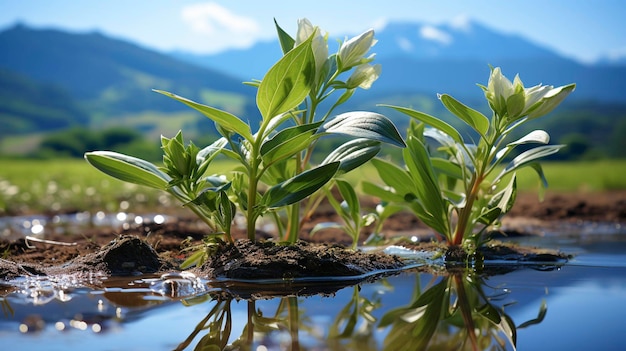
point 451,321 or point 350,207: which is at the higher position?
point 350,207

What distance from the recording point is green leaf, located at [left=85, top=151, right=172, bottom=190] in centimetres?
170

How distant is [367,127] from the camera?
163 cm

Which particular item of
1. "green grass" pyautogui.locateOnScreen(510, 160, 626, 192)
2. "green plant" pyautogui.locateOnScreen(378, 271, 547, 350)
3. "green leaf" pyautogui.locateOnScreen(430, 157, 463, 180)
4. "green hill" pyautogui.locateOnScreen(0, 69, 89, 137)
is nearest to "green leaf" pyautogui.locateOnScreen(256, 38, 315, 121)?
"green plant" pyautogui.locateOnScreen(378, 271, 547, 350)

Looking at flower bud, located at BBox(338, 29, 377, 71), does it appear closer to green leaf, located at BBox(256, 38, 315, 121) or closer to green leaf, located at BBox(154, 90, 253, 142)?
green leaf, located at BBox(256, 38, 315, 121)

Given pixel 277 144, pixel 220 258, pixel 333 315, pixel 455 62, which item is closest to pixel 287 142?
pixel 277 144

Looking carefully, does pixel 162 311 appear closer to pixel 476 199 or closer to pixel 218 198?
pixel 218 198

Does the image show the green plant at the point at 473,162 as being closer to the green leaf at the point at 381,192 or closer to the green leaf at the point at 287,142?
the green leaf at the point at 381,192

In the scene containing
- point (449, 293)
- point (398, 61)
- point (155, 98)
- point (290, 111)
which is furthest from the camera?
point (398, 61)

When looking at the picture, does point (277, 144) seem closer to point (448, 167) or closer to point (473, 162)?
point (473, 162)

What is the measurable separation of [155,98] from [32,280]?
259 feet

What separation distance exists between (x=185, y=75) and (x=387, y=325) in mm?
95113

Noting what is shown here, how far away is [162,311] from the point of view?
1255 millimetres

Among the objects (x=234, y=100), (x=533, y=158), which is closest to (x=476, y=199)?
(x=533, y=158)

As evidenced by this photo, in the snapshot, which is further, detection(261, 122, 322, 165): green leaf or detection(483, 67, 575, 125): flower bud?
detection(483, 67, 575, 125): flower bud
